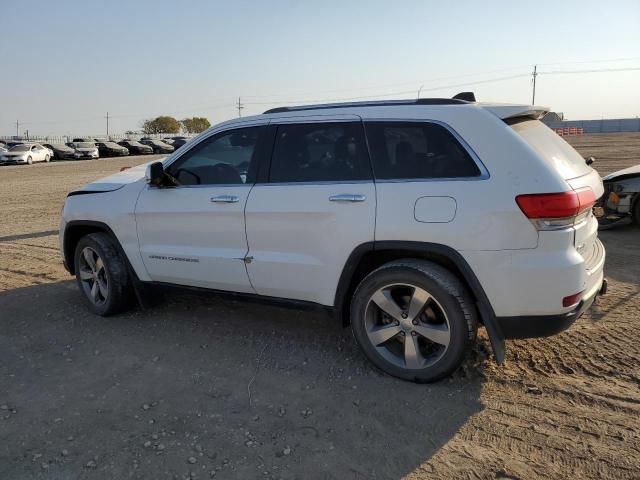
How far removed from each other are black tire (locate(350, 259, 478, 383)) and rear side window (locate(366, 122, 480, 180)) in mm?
592

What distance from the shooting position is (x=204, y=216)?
4465mm

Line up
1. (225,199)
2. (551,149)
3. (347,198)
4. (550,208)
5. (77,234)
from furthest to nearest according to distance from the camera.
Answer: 1. (77,234)
2. (225,199)
3. (347,198)
4. (551,149)
5. (550,208)

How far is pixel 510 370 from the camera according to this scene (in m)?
3.88

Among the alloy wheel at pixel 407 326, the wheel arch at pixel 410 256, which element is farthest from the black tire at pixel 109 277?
the alloy wheel at pixel 407 326

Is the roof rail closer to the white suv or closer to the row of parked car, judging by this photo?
the white suv

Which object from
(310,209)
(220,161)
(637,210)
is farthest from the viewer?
(637,210)

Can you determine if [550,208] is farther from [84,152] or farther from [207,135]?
[84,152]

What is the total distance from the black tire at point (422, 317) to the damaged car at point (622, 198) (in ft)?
19.3

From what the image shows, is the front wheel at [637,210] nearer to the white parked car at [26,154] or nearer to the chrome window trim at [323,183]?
the chrome window trim at [323,183]

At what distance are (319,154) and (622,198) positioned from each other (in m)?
6.28

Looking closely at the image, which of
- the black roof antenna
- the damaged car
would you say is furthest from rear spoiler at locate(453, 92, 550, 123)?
the damaged car

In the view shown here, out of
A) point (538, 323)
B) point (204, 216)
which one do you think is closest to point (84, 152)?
point (204, 216)

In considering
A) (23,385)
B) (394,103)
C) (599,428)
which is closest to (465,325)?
(599,428)

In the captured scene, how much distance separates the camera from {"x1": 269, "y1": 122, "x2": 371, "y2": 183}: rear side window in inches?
154
